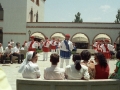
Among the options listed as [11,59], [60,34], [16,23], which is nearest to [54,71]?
[11,59]

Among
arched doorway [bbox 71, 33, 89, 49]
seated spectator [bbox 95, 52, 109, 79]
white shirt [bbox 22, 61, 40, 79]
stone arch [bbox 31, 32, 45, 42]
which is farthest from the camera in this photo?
stone arch [bbox 31, 32, 45, 42]

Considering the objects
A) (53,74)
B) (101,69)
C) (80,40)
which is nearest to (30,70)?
(53,74)

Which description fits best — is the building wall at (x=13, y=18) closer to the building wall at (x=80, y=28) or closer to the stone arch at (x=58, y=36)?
the building wall at (x=80, y=28)

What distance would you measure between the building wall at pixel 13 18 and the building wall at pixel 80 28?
1.88m

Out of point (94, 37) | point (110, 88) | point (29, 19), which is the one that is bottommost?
point (110, 88)

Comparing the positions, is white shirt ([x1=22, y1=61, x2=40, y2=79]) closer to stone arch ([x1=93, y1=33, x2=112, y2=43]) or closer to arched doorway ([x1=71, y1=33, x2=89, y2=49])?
arched doorway ([x1=71, y1=33, x2=89, y2=49])

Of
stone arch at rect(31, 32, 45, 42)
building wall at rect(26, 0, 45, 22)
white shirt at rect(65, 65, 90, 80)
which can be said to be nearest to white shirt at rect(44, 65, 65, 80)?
white shirt at rect(65, 65, 90, 80)

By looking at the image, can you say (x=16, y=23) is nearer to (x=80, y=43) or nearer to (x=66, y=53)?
(x=80, y=43)

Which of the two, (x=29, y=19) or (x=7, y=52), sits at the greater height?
(x=29, y=19)

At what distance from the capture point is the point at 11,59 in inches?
678

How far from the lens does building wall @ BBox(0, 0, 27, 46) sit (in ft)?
134

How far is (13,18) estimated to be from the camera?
4125cm

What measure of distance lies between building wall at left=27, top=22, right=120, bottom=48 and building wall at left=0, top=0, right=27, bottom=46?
1.88m

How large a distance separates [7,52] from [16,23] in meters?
24.4
